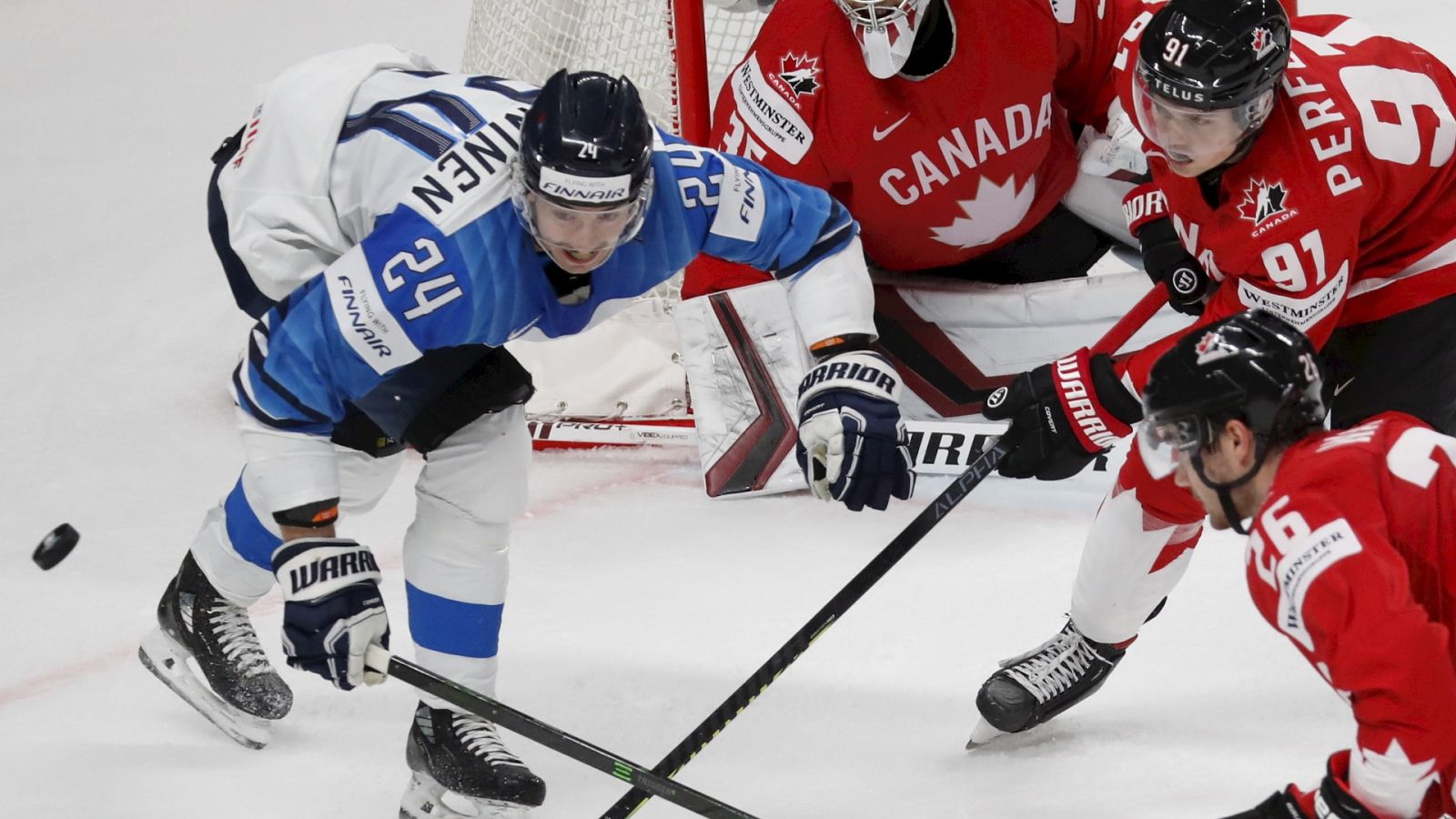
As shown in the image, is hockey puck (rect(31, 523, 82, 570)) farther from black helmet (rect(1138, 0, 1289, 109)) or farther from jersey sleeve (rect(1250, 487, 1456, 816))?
jersey sleeve (rect(1250, 487, 1456, 816))

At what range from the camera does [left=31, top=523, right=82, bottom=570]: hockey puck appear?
2.73 m

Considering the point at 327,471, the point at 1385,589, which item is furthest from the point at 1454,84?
the point at 327,471

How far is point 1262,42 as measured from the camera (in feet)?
7.02

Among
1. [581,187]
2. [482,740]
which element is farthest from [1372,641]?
[482,740]

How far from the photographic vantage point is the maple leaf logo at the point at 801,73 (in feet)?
10.3

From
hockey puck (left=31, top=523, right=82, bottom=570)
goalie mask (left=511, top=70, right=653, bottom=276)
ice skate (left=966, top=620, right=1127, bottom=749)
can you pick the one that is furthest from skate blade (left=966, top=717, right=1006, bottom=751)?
hockey puck (left=31, top=523, right=82, bottom=570)

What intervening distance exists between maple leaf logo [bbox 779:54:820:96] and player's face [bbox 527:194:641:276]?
112 centimetres

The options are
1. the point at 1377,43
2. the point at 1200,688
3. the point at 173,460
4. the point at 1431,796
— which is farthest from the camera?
the point at 173,460

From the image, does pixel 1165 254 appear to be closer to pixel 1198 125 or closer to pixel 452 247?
pixel 1198 125

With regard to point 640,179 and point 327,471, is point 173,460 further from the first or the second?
point 640,179

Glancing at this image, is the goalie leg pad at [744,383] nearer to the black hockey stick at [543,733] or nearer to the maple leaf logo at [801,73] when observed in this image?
the maple leaf logo at [801,73]

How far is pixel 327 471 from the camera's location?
2180 millimetres

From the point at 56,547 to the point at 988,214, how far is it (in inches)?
74.4

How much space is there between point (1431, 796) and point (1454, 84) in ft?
3.91
